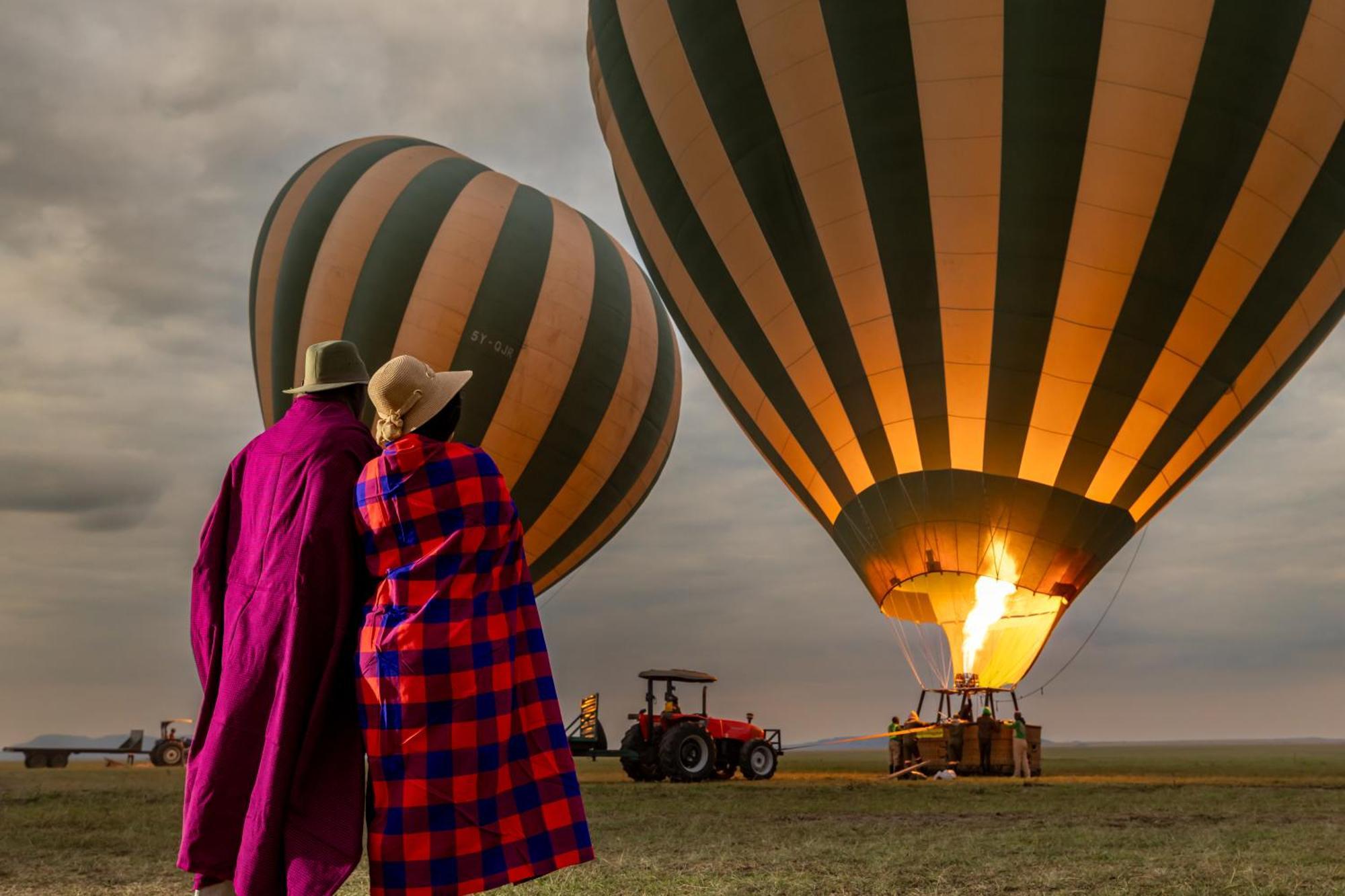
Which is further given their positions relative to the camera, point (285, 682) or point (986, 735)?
point (986, 735)

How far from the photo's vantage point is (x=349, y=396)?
2594 millimetres

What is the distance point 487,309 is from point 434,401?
522 inches

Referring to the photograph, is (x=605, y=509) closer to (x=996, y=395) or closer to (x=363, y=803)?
(x=996, y=395)

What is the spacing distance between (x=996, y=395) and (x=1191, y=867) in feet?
22.8

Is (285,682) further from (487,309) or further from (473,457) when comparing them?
(487,309)

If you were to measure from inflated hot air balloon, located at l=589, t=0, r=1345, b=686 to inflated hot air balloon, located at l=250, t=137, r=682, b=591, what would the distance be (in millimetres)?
3631

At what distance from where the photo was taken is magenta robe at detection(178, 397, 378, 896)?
83.5 inches

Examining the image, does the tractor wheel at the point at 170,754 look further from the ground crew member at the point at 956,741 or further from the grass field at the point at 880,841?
the ground crew member at the point at 956,741

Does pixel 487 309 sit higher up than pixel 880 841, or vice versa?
pixel 487 309

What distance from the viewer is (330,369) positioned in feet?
8.42

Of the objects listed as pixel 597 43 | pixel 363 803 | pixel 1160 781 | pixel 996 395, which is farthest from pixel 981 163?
pixel 363 803

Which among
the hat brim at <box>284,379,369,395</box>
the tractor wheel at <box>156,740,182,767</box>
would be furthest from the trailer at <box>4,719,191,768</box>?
the hat brim at <box>284,379,369,395</box>

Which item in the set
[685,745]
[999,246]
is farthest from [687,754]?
[999,246]

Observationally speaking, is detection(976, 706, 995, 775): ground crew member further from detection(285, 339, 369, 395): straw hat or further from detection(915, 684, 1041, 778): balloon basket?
detection(285, 339, 369, 395): straw hat
